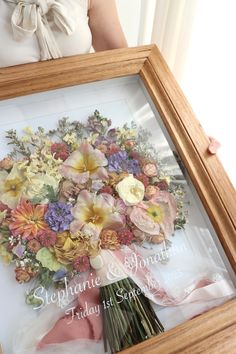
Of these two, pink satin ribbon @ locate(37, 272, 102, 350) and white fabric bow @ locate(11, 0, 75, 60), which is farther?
white fabric bow @ locate(11, 0, 75, 60)

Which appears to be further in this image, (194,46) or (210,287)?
(194,46)

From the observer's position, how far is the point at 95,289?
438 millimetres

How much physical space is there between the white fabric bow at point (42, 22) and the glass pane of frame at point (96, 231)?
3.9 inches

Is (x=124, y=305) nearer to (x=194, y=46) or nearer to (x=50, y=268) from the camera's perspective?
(x=50, y=268)

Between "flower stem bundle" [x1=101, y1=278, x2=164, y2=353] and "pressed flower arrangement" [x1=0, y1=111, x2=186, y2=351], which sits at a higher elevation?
"pressed flower arrangement" [x1=0, y1=111, x2=186, y2=351]

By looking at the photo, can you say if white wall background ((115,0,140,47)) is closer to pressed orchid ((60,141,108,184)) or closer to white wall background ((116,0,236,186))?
white wall background ((116,0,236,186))

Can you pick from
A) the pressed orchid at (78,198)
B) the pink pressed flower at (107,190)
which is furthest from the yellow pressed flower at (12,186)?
the pink pressed flower at (107,190)

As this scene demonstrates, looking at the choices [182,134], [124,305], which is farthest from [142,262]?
[182,134]

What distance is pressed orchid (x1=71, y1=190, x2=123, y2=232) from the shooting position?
0.48 meters

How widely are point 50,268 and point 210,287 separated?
0.21 meters

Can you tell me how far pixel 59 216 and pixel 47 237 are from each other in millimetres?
34

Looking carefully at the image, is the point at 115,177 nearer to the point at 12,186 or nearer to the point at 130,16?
the point at 12,186

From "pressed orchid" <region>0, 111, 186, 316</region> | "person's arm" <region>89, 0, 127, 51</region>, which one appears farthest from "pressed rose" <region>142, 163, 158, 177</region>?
"person's arm" <region>89, 0, 127, 51</region>

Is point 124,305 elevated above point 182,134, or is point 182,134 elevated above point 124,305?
point 182,134
